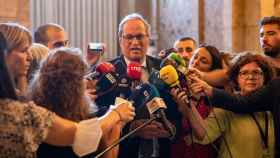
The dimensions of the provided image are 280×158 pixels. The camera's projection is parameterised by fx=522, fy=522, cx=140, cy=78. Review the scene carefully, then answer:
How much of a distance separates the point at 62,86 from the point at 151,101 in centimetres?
38

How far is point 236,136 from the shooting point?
250cm

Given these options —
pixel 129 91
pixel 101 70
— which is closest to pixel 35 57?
pixel 101 70

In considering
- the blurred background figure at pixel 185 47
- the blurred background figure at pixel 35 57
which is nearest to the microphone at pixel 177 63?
the blurred background figure at pixel 35 57

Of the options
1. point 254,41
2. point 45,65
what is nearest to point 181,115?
point 45,65

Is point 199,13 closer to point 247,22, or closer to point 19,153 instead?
point 247,22

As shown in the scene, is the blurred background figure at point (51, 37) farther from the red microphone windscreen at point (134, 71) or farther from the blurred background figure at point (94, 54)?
the red microphone windscreen at point (134, 71)

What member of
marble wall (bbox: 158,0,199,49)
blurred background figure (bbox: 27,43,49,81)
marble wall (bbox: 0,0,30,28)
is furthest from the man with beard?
marble wall (bbox: 0,0,30,28)

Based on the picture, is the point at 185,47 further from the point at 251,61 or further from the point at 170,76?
the point at 170,76

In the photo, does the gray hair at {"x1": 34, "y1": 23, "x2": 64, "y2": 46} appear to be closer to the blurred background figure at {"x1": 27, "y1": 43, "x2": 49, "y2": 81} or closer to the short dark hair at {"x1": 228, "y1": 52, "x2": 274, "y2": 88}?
the blurred background figure at {"x1": 27, "y1": 43, "x2": 49, "y2": 81}

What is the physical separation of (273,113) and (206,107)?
49cm

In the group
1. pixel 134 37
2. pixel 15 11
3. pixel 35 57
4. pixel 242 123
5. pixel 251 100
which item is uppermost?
pixel 15 11

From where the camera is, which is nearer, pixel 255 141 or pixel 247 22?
pixel 255 141

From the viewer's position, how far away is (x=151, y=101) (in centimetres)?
220

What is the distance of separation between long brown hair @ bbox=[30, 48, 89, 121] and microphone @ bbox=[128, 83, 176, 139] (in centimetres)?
28
